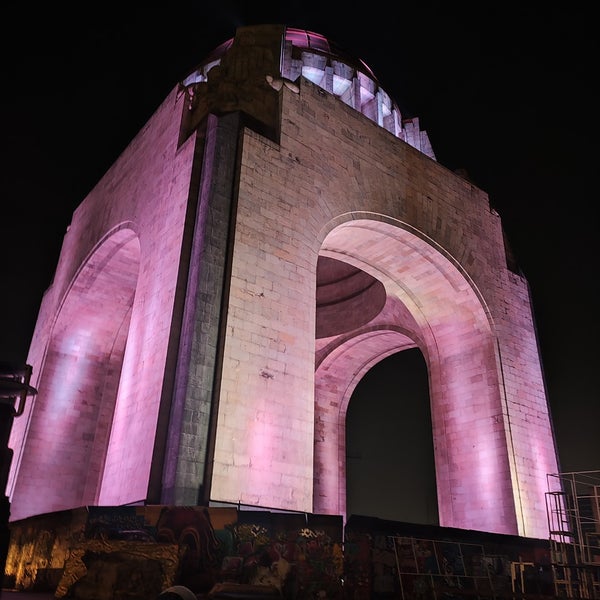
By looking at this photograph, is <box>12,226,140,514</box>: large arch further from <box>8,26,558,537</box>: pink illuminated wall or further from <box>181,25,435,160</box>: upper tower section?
<box>181,25,435,160</box>: upper tower section

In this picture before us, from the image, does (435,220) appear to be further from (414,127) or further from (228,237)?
(414,127)

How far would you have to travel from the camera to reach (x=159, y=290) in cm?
958

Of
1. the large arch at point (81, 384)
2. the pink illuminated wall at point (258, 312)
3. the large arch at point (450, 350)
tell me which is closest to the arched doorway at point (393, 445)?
the pink illuminated wall at point (258, 312)

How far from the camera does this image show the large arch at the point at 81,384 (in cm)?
1291

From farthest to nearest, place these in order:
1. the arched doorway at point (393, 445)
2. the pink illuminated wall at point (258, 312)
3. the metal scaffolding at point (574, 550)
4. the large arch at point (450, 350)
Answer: the arched doorway at point (393, 445) < the large arch at point (450, 350) < the metal scaffolding at point (574, 550) < the pink illuminated wall at point (258, 312)

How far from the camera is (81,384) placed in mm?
14070

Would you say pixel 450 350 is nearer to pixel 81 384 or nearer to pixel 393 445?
pixel 81 384

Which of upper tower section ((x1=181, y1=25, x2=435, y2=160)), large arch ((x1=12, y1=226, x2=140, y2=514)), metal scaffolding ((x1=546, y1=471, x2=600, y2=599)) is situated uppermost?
upper tower section ((x1=181, y1=25, x2=435, y2=160))

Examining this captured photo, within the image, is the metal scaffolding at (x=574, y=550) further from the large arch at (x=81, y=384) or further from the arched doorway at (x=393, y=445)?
the large arch at (x=81, y=384)

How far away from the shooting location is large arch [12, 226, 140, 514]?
1291 cm

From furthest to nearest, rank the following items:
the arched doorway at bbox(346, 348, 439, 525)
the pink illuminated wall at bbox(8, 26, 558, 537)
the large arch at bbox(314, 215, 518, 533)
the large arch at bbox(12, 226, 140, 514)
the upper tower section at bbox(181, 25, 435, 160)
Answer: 1. the arched doorway at bbox(346, 348, 439, 525)
2. the large arch at bbox(12, 226, 140, 514)
3. the large arch at bbox(314, 215, 518, 533)
4. the upper tower section at bbox(181, 25, 435, 160)
5. the pink illuminated wall at bbox(8, 26, 558, 537)

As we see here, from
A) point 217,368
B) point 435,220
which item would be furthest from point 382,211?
point 217,368

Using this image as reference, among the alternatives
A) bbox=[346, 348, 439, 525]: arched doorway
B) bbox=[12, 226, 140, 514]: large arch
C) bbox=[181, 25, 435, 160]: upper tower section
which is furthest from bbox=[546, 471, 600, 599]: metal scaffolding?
bbox=[12, 226, 140, 514]: large arch

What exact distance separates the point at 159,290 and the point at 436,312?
7.29m
